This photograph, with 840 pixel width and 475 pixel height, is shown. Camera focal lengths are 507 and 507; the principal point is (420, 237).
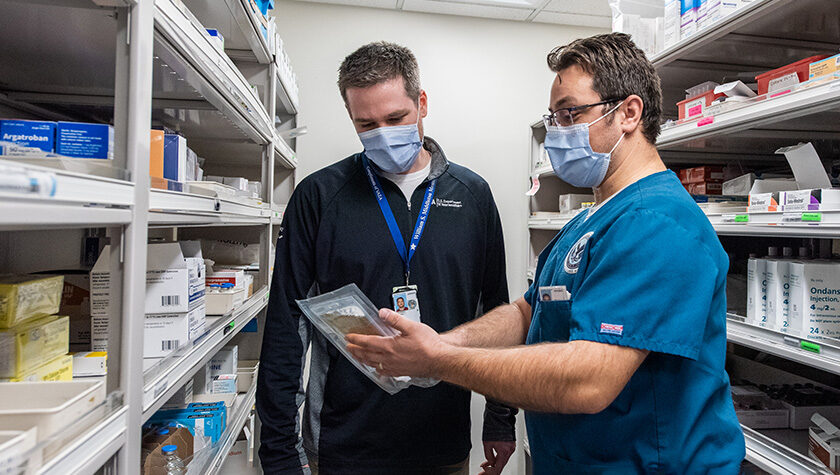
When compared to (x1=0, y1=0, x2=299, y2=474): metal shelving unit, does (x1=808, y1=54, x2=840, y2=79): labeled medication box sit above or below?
above

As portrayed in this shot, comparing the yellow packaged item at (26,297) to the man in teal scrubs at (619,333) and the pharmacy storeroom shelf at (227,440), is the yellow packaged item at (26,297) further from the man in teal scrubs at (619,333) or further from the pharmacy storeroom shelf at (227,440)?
the pharmacy storeroom shelf at (227,440)

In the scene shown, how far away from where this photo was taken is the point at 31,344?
3.06 feet

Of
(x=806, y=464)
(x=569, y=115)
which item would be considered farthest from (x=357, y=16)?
(x=806, y=464)

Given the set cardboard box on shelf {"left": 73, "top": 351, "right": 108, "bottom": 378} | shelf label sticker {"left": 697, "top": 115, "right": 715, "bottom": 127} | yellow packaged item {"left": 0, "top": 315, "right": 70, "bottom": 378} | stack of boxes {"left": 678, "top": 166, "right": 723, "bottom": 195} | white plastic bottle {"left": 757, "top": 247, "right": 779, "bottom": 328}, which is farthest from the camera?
stack of boxes {"left": 678, "top": 166, "right": 723, "bottom": 195}

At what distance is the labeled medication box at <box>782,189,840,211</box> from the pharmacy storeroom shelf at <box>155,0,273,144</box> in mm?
1892

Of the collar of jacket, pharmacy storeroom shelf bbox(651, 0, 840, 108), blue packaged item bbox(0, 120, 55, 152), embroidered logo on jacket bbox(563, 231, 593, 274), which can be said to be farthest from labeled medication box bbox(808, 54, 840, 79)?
blue packaged item bbox(0, 120, 55, 152)

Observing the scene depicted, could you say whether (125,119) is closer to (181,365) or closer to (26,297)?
(26,297)

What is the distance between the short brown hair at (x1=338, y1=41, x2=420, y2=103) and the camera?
167 cm

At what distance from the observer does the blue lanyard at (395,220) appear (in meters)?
1.68

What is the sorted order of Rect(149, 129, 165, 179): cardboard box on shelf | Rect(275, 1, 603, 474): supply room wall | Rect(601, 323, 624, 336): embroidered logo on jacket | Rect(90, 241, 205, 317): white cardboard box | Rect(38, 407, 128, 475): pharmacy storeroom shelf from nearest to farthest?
Rect(38, 407, 128, 475): pharmacy storeroom shelf, Rect(601, 323, 624, 336): embroidered logo on jacket, Rect(149, 129, 165, 179): cardboard box on shelf, Rect(90, 241, 205, 317): white cardboard box, Rect(275, 1, 603, 474): supply room wall

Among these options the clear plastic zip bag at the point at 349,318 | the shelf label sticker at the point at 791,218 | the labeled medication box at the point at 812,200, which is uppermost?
the labeled medication box at the point at 812,200

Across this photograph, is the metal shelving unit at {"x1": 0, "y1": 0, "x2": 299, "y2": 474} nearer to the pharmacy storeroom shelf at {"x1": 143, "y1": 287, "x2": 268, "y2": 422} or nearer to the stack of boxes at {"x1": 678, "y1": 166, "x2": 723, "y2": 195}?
the pharmacy storeroom shelf at {"x1": 143, "y1": 287, "x2": 268, "y2": 422}

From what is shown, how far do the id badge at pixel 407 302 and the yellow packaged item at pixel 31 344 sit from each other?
0.88 m

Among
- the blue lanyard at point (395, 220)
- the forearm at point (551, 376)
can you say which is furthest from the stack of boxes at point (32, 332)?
the blue lanyard at point (395, 220)
